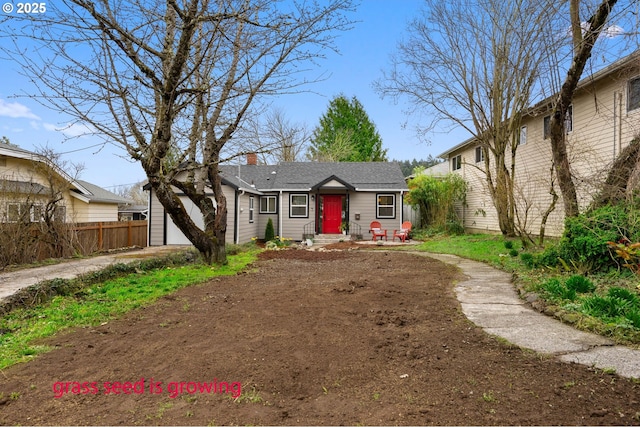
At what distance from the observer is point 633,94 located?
30.6 ft

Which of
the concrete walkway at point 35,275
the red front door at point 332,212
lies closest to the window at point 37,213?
the concrete walkway at point 35,275

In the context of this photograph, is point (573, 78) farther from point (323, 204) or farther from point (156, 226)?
point (156, 226)

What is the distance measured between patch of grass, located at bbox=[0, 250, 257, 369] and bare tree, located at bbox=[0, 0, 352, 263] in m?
1.53

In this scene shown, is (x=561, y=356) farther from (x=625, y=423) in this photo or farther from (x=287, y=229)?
(x=287, y=229)

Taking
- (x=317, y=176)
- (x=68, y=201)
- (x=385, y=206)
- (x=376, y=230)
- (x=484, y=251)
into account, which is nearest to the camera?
(x=484, y=251)

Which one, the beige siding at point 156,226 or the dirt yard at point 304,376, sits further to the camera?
the beige siding at point 156,226

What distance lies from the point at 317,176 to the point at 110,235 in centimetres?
1004

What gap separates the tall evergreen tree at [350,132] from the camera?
1442 inches

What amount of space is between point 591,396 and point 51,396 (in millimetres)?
3700

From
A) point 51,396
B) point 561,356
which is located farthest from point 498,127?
point 51,396

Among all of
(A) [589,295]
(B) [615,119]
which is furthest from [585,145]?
(A) [589,295]

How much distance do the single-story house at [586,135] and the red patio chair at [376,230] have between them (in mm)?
4740

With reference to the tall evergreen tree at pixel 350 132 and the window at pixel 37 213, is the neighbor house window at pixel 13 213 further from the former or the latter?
the tall evergreen tree at pixel 350 132

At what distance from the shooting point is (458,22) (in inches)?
514
